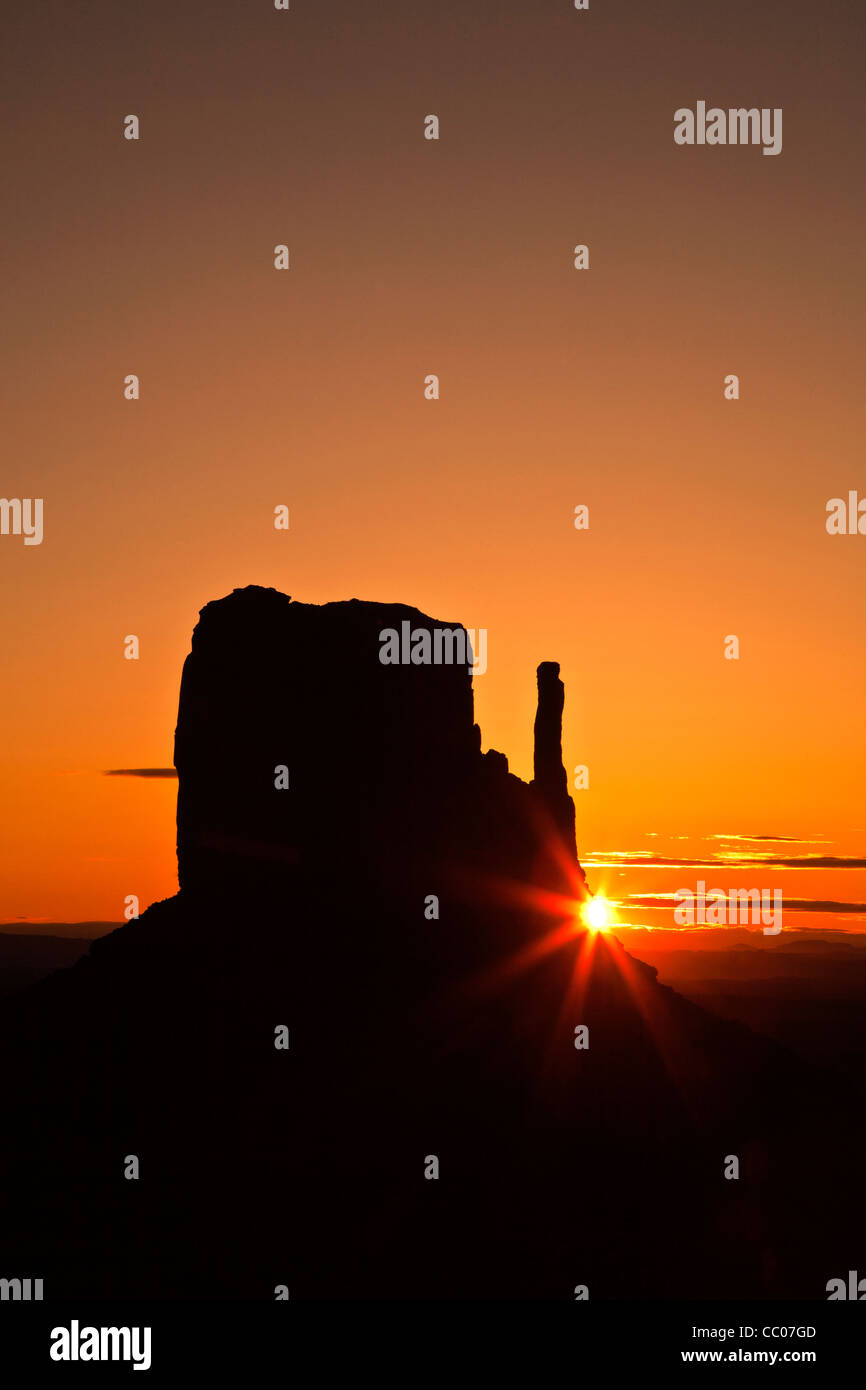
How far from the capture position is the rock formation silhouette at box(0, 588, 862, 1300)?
78.4 metres

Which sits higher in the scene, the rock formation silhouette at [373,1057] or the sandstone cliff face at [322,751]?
the sandstone cliff face at [322,751]

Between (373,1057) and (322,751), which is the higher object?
(322,751)

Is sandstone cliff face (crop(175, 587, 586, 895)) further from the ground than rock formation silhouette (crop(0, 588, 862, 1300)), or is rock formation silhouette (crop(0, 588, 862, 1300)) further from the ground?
sandstone cliff face (crop(175, 587, 586, 895))

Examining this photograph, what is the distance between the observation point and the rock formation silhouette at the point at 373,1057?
78.4 m

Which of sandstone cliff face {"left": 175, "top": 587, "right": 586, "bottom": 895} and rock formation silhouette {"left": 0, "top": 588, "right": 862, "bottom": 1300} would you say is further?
sandstone cliff face {"left": 175, "top": 587, "right": 586, "bottom": 895}

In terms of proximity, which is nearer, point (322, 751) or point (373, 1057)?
point (373, 1057)

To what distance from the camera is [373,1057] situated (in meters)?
87.7

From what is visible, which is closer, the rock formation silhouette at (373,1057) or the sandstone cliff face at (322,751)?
the rock formation silhouette at (373,1057)
